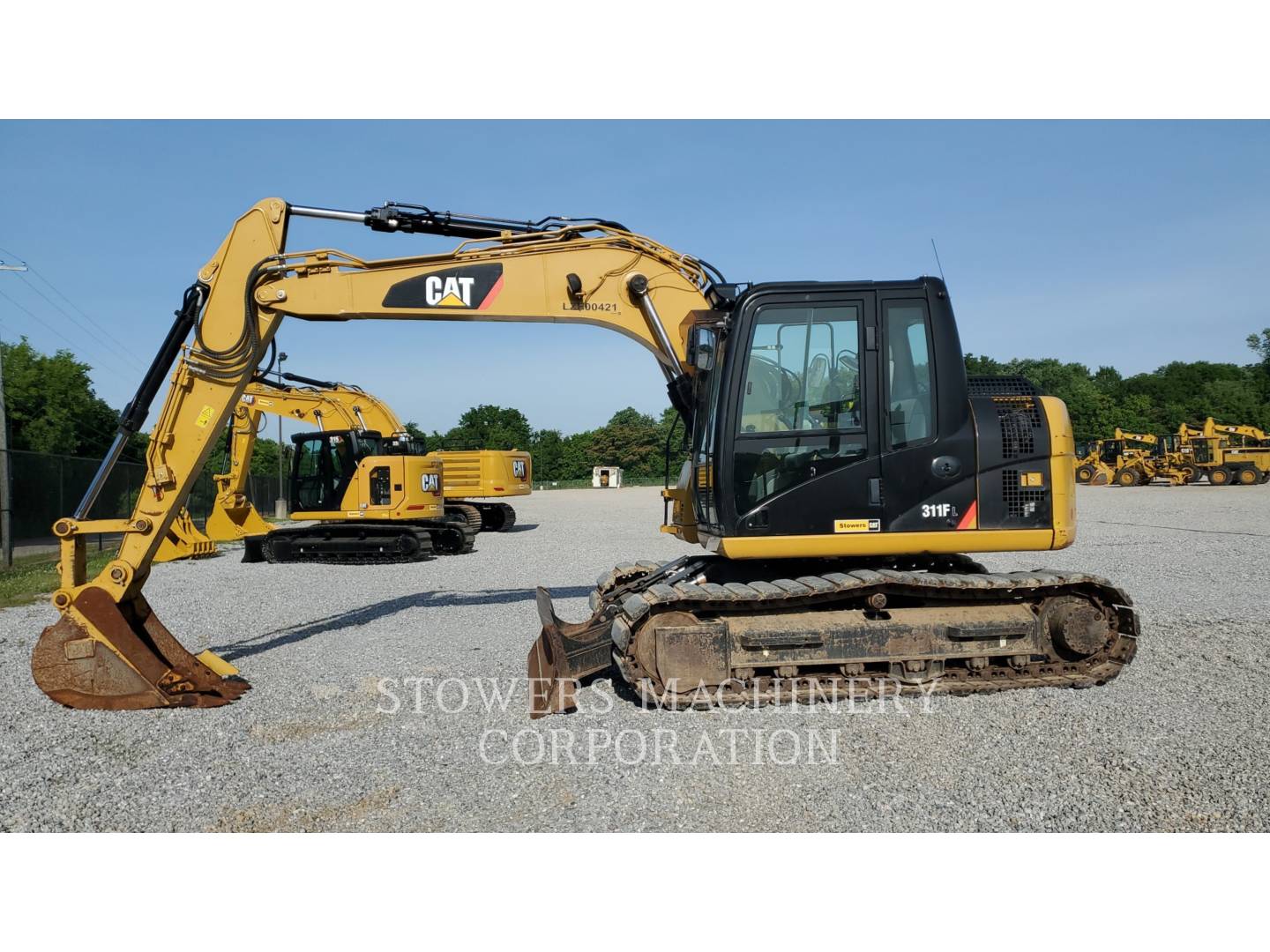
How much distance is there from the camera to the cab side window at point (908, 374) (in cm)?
618

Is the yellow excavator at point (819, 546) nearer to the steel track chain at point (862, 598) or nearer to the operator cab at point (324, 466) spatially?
the steel track chain at point (862, 598)

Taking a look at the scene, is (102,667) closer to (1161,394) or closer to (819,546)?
(819,546)

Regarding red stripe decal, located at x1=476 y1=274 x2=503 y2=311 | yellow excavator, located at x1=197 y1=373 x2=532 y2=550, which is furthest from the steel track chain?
yellow excavator, located at x1=197 y1=373 x2=532 y2=550

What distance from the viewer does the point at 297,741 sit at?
17.6 ft

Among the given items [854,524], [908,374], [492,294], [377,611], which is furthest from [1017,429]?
[377,611]

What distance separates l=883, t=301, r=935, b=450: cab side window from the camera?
6.18 m

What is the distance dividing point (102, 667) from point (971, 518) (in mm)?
6364

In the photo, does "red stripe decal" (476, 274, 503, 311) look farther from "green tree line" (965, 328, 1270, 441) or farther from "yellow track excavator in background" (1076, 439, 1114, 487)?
"green tree line" (965, 328, 1270, 441)

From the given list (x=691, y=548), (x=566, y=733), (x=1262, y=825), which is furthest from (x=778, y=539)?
(x=691, y=548)

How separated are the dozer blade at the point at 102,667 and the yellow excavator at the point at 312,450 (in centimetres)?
698

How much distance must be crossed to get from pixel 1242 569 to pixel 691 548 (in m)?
8.16

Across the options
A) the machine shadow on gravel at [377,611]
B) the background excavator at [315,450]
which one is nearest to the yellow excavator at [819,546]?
the machine shadow on gravel at [377,611]

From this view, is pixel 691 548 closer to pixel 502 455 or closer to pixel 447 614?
pixel 447 614

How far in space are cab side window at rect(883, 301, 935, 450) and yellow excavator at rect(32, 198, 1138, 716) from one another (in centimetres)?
1
